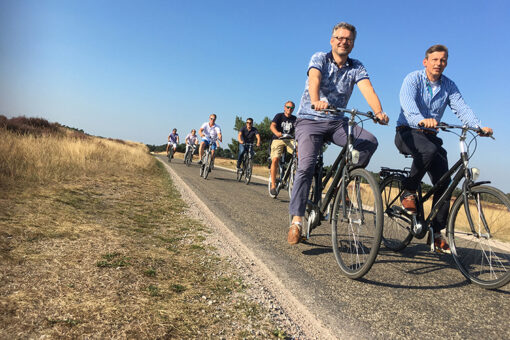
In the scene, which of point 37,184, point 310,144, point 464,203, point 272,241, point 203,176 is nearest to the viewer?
point 464,203

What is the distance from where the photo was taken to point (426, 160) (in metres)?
3.61

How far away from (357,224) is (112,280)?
1.99 meters

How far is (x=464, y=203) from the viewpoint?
312 centimetres

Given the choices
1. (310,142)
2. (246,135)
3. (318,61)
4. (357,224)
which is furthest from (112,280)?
(246,135)

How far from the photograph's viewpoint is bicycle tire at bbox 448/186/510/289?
283 cm

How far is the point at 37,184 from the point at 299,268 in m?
5.08

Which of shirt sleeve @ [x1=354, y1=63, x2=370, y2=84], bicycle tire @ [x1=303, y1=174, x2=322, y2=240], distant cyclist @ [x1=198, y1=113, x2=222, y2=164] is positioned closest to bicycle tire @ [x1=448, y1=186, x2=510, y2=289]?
bicycle tire @ [x1=303, y1=174, x2=322, y2=240]

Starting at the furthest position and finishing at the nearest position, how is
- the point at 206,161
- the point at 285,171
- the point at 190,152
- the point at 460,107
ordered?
the point at 190,152 → the point at 206,161 → the point at 285,171 → the point at 460,107

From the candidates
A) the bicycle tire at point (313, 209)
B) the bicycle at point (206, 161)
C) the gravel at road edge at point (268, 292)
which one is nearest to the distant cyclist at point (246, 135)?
the bicycle at point (206, 161)

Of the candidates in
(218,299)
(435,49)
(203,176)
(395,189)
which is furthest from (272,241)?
(203,176)

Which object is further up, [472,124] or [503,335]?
[472,124]

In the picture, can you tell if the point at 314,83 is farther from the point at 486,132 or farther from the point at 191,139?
the point at 191,139

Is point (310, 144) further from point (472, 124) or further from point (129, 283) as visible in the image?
point (129, 283)

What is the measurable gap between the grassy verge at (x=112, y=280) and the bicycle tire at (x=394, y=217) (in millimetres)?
2171
